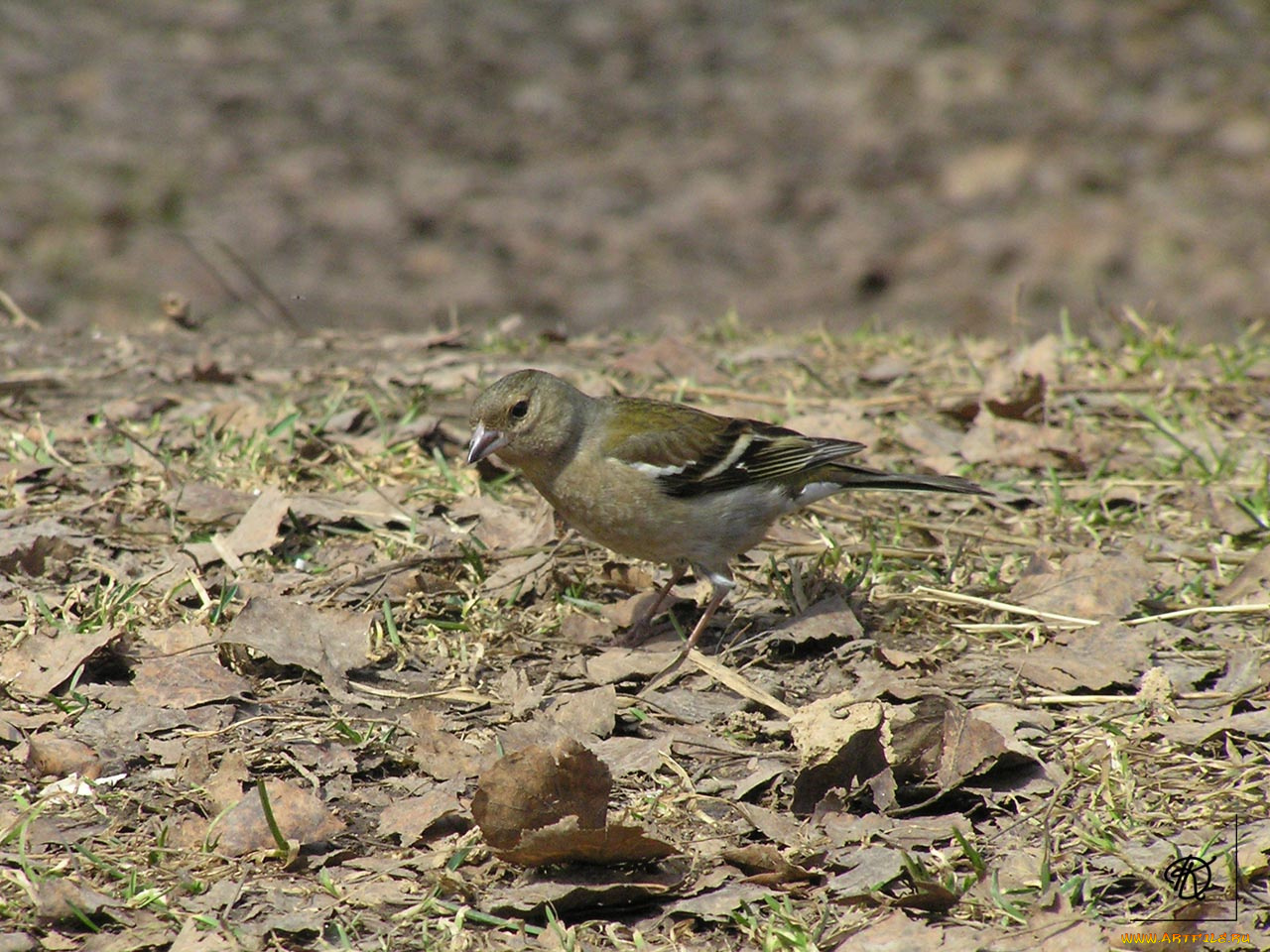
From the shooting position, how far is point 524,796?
344 centimetres

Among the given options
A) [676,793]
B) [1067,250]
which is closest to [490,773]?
[676,793]

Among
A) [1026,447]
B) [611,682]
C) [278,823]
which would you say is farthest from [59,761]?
[1026,447]

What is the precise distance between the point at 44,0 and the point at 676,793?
11.2 m

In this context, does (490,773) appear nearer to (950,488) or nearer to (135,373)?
(950,488)

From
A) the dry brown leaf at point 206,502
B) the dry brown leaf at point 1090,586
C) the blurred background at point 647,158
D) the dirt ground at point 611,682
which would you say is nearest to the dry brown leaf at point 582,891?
the dirt ground at point 611,682

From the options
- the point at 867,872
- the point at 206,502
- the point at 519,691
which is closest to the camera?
the point at 867,872

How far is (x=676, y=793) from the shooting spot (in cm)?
384

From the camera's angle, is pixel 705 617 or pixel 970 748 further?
pixel 705 617

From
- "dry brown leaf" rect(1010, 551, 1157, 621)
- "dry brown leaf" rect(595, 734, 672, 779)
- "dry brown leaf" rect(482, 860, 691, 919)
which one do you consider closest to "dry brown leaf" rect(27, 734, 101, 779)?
"dry brown leaf" rect(482, 860, 691, 919)
